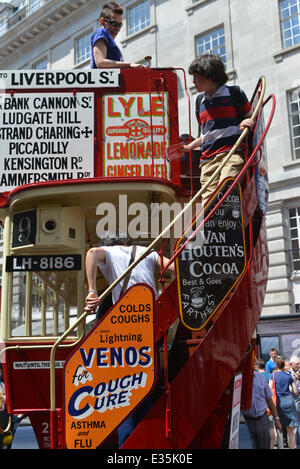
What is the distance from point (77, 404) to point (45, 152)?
308 centimetres

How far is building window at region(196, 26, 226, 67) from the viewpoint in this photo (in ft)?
83.5

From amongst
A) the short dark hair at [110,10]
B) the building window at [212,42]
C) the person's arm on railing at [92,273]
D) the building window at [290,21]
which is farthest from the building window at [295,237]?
the person's arm on railing at [92,273]

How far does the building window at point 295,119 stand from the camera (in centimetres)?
2250

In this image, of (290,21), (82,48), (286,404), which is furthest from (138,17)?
(286,404)

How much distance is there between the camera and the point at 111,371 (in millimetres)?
4203

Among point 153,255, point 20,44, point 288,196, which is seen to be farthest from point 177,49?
point 153,255

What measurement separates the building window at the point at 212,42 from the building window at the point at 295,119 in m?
4.36

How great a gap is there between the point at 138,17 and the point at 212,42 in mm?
5883

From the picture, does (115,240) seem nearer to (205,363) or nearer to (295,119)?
(205,363)

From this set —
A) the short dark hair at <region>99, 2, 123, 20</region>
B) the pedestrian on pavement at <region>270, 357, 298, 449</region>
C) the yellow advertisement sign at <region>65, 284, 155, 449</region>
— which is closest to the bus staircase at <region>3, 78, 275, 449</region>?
the yellow advertisement sign at <region>65, 284, 155, 449</region>

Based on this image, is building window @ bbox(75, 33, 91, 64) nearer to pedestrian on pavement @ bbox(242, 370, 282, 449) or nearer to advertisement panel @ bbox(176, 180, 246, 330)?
pedestrian on pavement @ bbox(242, 370, 282, 449)

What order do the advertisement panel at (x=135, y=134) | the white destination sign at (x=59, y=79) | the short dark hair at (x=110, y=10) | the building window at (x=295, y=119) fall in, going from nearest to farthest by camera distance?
1. the advertisement panel at (x=135, y=134)
2. the white destination sign at (x=59, y=79)
3. the short dark hair at (x=110, y=10)
4. the building window at (x=295, y=119)

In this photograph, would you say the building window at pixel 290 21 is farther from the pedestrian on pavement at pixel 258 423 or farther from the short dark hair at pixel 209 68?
the short dark hair at pixel 209 68

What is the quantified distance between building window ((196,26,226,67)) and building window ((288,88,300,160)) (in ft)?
14.3
